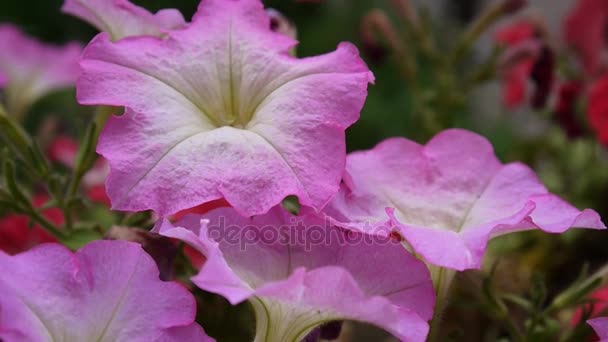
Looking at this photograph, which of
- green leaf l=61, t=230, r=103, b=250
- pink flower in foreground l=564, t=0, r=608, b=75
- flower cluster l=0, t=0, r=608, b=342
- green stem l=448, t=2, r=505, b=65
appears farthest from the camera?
pink flower in foreground l=564, t=0, r=608, b=75

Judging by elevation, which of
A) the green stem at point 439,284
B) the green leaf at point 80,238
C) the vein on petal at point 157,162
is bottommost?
the green leaf at point 80,238

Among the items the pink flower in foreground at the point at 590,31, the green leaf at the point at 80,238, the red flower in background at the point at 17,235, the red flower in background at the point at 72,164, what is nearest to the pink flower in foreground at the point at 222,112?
the green leaf at the point at 80,238

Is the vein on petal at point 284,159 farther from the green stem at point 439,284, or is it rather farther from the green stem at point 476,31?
the green stem at point 476,31

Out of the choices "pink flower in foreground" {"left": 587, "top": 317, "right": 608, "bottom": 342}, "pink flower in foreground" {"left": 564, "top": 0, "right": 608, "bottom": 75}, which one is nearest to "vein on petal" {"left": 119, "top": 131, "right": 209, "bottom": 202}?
"pink flower in foreground" {"left": 587, "top": 317, "right": 608, "bottom": 342}

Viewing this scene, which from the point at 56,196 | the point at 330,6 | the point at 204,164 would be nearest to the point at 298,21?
the point at 330,6

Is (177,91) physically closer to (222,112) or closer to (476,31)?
(222,112)

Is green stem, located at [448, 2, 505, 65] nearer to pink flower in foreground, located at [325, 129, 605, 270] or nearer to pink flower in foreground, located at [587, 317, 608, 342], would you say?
pink flower in foreground, located at [325, 129, 605, 270]

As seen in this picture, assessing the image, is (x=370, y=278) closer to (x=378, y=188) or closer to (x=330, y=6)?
(x=378, y=188)

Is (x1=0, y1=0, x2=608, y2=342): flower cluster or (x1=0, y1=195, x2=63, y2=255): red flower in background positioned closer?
(x1=0, y1=0, x2=608, y2=342): flower cluster
